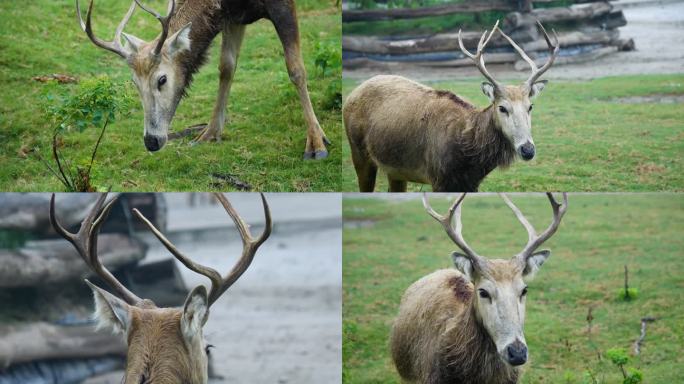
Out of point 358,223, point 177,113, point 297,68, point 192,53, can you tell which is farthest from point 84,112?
point 358,223

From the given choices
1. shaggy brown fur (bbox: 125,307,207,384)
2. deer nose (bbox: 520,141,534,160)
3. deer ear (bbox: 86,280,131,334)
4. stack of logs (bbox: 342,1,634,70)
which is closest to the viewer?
shaggy brown fur (bbox: 125,307,207,384)

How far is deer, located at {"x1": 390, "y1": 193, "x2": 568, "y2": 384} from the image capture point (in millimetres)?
5258

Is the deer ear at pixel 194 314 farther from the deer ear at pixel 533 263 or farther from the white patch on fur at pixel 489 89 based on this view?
the white patch on fur at pixel 489 89

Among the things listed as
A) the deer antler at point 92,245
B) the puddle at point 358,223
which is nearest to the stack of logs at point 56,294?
the puddle at point 358,223

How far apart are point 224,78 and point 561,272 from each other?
2.96 meters

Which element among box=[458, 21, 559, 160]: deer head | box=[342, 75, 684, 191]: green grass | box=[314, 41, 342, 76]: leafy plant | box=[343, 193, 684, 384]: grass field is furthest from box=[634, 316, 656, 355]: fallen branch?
box=[314, 41, 342, 76]: leafy plant

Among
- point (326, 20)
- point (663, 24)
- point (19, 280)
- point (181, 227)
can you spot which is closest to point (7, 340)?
point (19, 280)

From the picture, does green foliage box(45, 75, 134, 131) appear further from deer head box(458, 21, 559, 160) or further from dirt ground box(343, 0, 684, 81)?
deer head box(458, 21, 559, 160)

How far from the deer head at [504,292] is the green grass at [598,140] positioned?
2040 mm

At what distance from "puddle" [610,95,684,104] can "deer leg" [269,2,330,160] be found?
246 centimetres

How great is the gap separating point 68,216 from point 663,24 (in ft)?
16.3

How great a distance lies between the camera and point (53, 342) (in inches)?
282

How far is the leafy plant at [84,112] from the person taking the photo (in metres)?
7.11

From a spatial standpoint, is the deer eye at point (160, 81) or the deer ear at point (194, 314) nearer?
the deer ear at point (194, 314)
